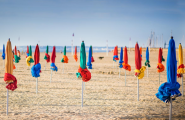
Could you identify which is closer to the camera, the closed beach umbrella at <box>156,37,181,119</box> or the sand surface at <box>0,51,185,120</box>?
the closed beach umbrella at <box>156,37,181,119</box>

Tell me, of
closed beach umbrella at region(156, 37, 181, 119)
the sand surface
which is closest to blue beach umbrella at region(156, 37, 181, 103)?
closed beach umbrella at region(156, 37, 181, 119)

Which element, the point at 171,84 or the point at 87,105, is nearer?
the point at 171,84

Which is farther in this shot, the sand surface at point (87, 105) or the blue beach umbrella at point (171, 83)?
the sand surface at point (87, 105)

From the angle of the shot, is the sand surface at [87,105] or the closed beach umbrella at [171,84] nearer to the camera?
the closed beach umbrella at [171,84]

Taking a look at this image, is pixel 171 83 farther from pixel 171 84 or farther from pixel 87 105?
pixel 87 105

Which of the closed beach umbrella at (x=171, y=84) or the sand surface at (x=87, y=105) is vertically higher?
the closed beach umbrella at (x=171, y=84)

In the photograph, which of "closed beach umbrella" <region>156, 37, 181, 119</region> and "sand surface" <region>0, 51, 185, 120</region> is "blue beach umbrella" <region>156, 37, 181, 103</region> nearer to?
"closed beach umbrella" <region>156, 37, 181, 119</region>

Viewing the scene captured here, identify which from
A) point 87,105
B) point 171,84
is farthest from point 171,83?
point 87,105

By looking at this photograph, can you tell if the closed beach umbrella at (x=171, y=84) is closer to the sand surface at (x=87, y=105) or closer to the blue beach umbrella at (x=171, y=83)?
the blue beach umbrella at (x=171, y=83)

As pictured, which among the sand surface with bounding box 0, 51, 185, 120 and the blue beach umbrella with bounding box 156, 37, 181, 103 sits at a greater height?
the blue beach umbrella with bounding box 156, 37, 181, 103

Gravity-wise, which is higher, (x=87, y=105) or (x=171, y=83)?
(x=171, y=83)

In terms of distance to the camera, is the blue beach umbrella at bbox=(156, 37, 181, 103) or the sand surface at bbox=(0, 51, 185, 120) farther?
the sand surface at bbox=(0, 51, 185, 120)

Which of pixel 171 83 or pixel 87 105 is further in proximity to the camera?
pixel 87 105

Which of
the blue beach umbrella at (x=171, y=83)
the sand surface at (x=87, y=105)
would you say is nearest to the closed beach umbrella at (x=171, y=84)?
the blue beach umbrella at (x=171, y=83)
